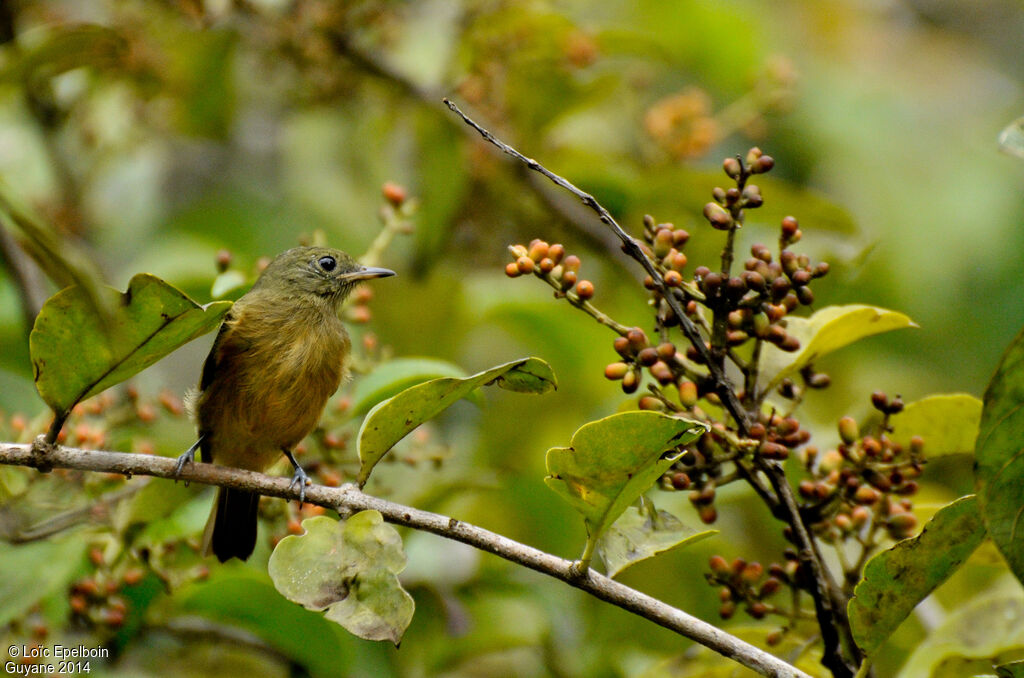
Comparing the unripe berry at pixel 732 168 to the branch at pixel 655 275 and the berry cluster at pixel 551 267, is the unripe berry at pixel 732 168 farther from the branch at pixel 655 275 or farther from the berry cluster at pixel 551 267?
the berry cluster at pixel 551 267

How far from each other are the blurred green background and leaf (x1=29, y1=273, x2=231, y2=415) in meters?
0.77

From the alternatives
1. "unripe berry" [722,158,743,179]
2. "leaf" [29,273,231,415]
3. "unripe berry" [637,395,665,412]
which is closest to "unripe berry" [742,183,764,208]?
"unripe berry" [722,158,743,179]

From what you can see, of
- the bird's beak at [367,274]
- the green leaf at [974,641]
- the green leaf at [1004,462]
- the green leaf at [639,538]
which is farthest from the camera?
the bird's beak at [367,274]

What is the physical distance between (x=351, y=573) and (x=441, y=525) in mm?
188

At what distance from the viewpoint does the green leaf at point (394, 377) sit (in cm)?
259

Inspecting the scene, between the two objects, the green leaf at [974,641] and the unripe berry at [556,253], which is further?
the green leaf at [974,641]

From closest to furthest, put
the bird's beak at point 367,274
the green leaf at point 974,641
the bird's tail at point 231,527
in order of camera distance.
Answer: the green leaf at point 974,641 → the bird's tail at point 231,527 → the bird's beak at point 367,274

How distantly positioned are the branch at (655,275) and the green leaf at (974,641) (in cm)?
79

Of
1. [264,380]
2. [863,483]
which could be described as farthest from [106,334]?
[863,483]

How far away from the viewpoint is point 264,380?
10.5 ft

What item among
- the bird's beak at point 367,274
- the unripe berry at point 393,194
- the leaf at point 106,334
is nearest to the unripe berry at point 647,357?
the leaf at point 106,334

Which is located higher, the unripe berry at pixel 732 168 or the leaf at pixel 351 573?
the unripe berry at pixel 732 168

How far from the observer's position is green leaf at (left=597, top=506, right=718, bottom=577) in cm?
197

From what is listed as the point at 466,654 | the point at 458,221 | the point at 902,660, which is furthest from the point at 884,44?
the point at 466,654
